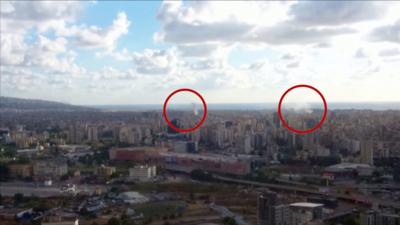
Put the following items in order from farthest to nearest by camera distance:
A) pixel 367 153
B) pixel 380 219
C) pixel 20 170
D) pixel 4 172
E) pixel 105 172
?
pixel 20 170
pixel 4 172
pixel 367 153
pixel 105 172
pixel 380 219

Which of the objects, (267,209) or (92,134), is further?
(92,134)

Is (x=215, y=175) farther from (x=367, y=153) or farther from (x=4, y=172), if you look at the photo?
(x=4, y=172)

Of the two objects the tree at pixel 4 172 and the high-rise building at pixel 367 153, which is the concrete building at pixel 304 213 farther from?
the tree at pixel 4 172

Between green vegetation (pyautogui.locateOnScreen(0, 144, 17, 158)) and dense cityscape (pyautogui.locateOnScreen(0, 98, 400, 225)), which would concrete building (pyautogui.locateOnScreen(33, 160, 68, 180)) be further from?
green vegetation (pyautogui.locateOnScreen(0, 144, 17, 158))

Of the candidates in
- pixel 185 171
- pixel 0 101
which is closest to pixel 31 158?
pixel 185 171

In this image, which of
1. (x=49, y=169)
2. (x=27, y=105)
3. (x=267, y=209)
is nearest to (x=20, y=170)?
(x=49, y=169)
